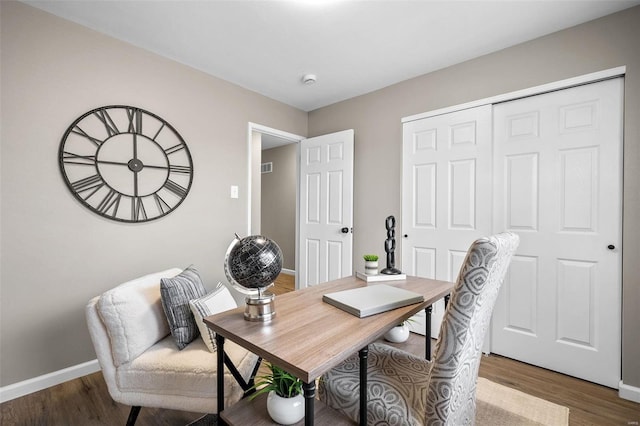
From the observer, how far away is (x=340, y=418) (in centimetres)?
103

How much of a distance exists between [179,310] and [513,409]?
1953mm

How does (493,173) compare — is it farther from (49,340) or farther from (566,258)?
(49,340)

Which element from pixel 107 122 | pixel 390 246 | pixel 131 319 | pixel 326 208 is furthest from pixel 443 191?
pixel 107 122

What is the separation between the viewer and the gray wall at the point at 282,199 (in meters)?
5.21

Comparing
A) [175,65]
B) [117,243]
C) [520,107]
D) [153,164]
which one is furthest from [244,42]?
[520,107]

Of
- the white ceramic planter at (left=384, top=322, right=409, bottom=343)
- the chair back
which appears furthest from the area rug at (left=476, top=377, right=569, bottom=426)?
the chair back

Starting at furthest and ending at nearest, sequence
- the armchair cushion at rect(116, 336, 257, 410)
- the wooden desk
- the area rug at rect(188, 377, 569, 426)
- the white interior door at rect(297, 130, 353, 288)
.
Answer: the white interior door at rect(297, 130, 353, 288) < the area rug at rect(188, 377, 569, 426) < the armchair cushion at rect(116, 336, 257, 410) < the wooden desk

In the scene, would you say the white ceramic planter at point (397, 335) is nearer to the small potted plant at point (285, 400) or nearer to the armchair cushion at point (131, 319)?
the small potted plant at point (285, 400)

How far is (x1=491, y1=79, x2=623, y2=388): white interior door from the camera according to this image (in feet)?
6.26

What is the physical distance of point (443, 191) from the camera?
102 inches

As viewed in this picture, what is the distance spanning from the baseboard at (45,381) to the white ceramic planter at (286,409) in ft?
6.10

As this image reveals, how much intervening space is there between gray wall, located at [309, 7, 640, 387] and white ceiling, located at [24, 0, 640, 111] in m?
0.09

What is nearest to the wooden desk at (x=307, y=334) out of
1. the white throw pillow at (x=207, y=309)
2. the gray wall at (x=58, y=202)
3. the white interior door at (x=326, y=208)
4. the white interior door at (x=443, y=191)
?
the white throw pillow at (x=207, y=309)

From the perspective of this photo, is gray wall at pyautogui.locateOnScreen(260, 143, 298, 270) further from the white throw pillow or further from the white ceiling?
the white throw pillow
